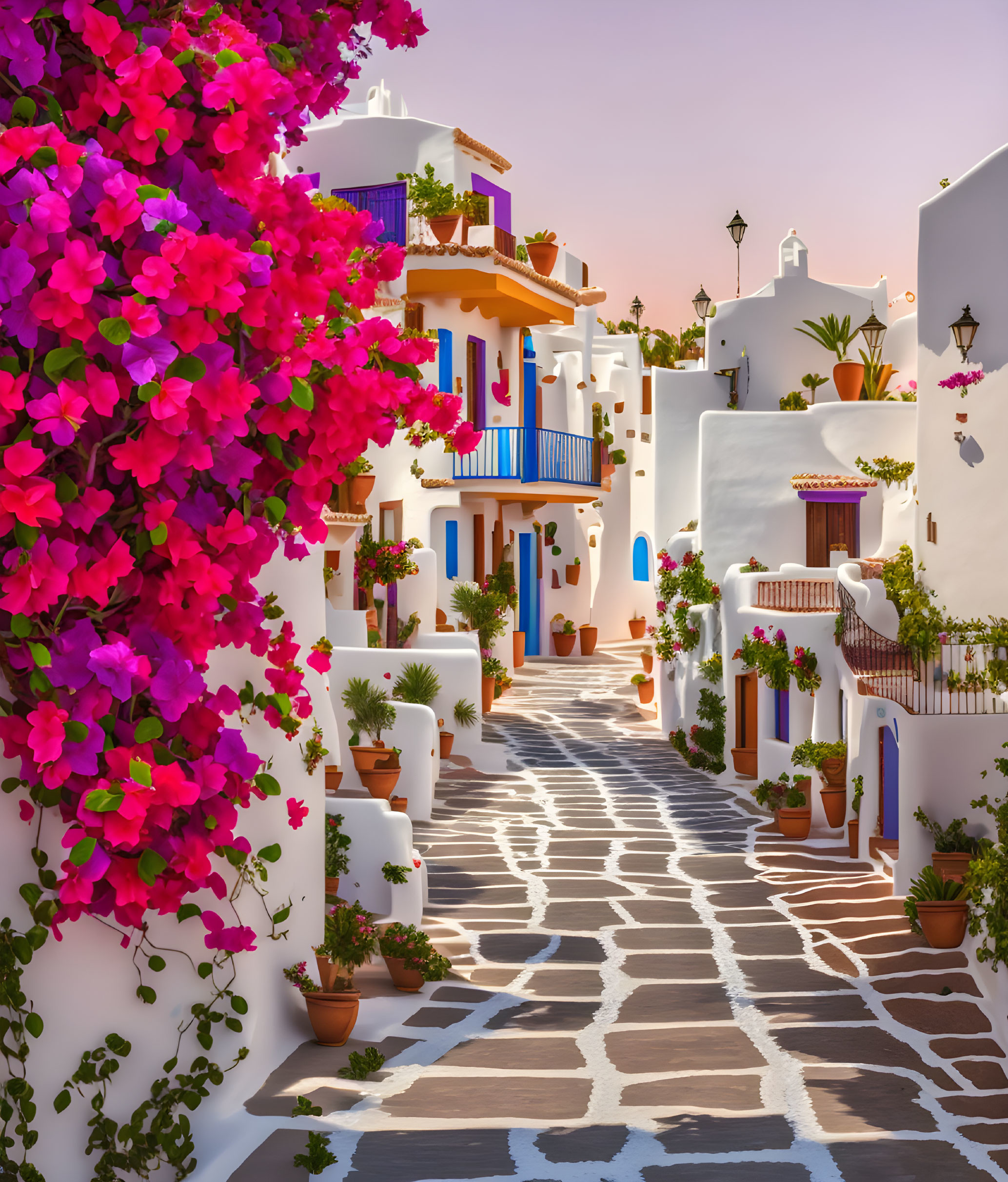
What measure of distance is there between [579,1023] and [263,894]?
3309 mm

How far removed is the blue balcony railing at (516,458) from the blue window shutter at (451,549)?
3.40ft

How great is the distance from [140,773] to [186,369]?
5.30ft

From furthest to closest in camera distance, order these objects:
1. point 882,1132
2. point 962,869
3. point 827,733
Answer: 1. point 827,733
2. point 962,869
3. point 882,1132

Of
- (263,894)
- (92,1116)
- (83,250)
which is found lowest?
(92,1116)

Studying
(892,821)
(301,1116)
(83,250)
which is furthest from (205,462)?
(892,821)

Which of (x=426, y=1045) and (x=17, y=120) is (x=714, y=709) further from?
(x=17, y=120)

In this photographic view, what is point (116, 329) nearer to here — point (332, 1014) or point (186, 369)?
point (186, 369)

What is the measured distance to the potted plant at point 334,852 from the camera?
1099 cm

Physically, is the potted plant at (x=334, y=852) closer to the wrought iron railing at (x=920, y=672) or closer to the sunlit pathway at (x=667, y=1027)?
the sunlit pathway at (x=667, y=1027)

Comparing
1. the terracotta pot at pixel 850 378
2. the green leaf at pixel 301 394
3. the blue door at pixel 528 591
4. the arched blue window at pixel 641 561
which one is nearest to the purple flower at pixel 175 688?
the green leaf at pixel 301 394

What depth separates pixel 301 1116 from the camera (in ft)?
22.9

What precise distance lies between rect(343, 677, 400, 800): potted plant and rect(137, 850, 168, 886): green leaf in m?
10.8

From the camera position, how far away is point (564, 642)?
107 ft

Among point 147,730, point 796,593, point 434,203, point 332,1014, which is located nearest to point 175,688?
point 147,730
